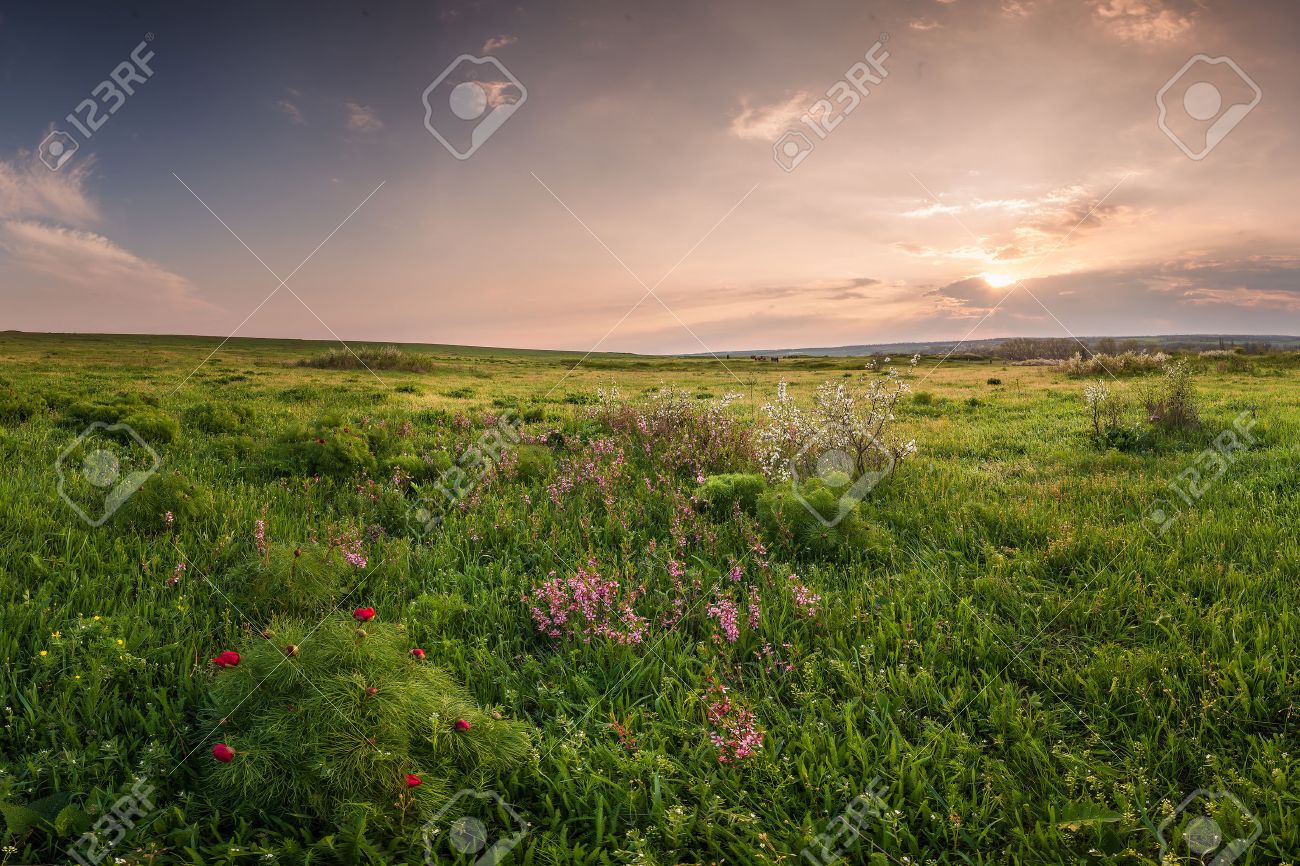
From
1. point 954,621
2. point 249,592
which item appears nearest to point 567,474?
point 249,592

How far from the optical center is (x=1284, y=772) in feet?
10.1

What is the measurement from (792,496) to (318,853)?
4631 millimetres

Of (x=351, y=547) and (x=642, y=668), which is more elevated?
(x=351, y=547)

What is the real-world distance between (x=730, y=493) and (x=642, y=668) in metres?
2.97

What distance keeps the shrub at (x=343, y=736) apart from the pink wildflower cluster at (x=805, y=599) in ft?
7.61

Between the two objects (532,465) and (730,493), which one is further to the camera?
(532,465)

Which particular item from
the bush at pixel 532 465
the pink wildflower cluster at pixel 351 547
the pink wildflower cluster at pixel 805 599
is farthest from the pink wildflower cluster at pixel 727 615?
the bush at pixel 532 465

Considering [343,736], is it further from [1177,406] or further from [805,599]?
[1177,406]

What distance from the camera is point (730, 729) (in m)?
3.51

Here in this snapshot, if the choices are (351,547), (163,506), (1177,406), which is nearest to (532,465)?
(351,547)

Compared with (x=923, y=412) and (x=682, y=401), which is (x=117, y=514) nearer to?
(x=682, y=401)

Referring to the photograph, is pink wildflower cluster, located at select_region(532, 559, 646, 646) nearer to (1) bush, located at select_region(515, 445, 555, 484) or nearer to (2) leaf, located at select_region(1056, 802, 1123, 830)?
(2) leaf, located at select_region(1056, 802, 1123, 830)

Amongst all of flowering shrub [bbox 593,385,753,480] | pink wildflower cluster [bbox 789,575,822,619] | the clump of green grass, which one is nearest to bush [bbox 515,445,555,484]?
flowering shrub [bbox 593,385,753,480]

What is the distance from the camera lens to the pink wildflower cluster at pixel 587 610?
4.45 m
